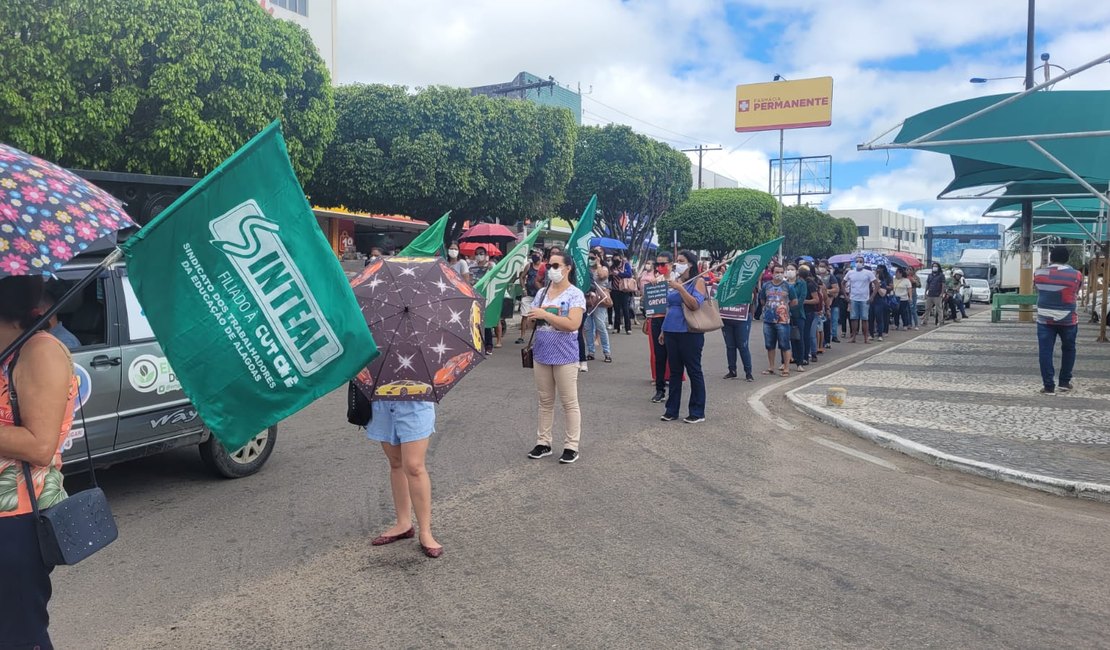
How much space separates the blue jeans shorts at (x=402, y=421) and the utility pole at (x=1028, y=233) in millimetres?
21524

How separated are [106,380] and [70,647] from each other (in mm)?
2230

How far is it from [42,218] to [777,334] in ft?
37.2

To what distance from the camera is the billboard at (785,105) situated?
192ft

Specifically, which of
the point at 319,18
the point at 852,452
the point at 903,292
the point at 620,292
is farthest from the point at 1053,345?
the point at 319,18

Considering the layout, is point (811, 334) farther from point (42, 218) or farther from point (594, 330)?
point (42, 218)

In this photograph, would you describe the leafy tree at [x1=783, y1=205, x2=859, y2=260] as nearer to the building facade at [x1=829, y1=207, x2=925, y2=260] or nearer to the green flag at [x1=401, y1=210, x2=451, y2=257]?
the building facade at [x1=829, y1=207, x2=925, y2=260]

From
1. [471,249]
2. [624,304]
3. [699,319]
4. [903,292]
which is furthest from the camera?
[471,249]

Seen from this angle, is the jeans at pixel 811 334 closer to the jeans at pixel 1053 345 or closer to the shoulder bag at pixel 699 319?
the jeans at pixel 1053 345

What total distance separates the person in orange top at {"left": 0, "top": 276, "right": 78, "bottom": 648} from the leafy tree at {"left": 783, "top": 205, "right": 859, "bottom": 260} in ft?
216

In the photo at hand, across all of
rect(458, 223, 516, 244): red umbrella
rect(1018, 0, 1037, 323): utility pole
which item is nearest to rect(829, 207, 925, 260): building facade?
rect(1018, 0, 1037, 323): utility pole

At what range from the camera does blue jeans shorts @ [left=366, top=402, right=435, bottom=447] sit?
14.7 ft

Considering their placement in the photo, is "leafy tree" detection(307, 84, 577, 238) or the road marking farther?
"leafy tree" detection(307, 84, 577, 238)

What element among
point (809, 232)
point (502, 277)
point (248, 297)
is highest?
point (809, 232)

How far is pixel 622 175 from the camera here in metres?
34.4
